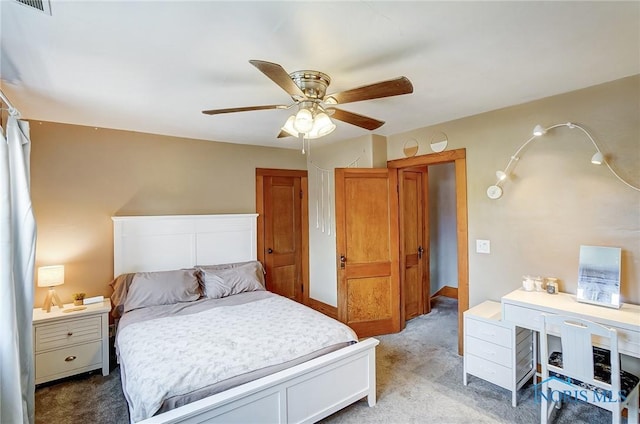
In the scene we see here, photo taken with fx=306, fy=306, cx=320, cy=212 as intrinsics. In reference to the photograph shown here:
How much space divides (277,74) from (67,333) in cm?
295

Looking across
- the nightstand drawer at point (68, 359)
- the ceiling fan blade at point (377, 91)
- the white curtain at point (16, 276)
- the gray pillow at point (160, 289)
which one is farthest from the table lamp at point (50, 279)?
the ceiling fan blade at point (377, 91)

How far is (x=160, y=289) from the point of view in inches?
121

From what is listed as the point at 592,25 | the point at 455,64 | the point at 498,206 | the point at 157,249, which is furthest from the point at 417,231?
the point at 157,249

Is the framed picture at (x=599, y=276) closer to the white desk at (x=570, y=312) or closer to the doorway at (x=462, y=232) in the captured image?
the white desk at (x=570, y=312)

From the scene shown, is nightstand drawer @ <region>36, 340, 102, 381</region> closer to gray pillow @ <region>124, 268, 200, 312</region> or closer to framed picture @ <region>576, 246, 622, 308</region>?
gray pillow @ <region>124, 268, 200, 312</region>

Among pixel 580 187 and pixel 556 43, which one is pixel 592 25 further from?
pixel 580 187

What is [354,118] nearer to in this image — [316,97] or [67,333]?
[316,97]

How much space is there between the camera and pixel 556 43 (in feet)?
5.70

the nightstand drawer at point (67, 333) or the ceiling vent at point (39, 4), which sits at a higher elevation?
the ceiling vent at point (39, 4)

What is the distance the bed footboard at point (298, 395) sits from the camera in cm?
167

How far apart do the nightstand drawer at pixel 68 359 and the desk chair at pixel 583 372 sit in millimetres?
3650

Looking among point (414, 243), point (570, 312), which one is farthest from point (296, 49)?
point (414, 243)

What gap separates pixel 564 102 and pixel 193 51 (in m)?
2.81

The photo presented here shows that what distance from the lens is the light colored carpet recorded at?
2.22m
